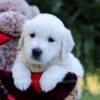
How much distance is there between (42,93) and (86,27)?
4.01 meters

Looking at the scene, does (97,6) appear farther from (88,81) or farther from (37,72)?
(37,72)

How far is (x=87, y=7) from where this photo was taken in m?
7.14

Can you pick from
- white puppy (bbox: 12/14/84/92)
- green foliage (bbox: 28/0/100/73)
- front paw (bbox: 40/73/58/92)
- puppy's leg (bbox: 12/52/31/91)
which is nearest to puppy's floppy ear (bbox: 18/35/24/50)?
white puppy (bbox: 12/14/84/92)

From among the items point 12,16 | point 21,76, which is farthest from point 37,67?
point 12,16

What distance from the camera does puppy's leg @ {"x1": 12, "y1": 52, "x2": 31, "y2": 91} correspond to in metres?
3.03

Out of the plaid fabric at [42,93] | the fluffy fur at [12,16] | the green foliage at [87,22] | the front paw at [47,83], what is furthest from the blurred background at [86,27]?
the front paw at [47,83]

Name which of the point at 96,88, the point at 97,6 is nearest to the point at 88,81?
the point at 96,88

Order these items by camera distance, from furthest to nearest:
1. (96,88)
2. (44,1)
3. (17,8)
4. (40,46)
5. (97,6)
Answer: (97,6), (96,88), (44,1), (17,8), (40,46)

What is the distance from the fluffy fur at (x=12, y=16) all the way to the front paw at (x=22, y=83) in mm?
415

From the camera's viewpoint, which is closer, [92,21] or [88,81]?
[88,81]

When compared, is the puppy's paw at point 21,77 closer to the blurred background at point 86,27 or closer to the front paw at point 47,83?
the front paw at point 47,83

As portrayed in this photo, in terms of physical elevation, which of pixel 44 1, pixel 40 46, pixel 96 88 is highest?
pixel 40 46

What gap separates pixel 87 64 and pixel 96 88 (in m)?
0.27

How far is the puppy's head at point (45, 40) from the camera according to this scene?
2998 mm
